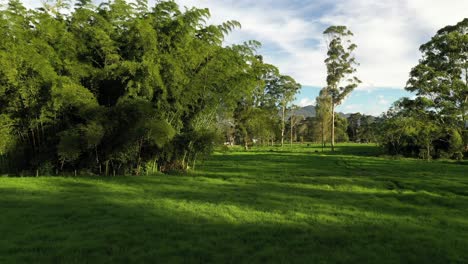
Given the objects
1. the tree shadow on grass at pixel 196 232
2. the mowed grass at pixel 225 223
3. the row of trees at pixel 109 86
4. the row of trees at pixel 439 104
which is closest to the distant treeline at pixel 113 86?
the row of trees at pixel 109 86

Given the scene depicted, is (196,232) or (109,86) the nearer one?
(196,232)

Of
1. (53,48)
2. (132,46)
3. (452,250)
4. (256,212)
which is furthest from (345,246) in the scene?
(53,48)

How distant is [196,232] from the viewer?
4500 mm

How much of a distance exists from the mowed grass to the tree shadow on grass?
14 millimetres

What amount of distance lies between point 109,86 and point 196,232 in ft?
23.9

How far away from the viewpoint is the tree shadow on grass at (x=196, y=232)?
3.69 meters

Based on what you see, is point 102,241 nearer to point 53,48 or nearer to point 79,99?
point 79,99

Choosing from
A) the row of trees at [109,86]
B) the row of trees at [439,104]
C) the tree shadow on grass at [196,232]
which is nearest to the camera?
the tree shadow on grass at [196,232]

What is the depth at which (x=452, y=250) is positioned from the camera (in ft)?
12.9

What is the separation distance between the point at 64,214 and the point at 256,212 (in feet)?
10.6

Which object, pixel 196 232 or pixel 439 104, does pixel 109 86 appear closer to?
pixel 196 232

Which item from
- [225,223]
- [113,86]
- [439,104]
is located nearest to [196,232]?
[225,223]

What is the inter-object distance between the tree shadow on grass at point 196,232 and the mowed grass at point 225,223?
0.05 feet

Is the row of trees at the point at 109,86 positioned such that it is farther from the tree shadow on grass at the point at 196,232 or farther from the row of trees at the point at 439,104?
the row of trees at the point at 439,104
